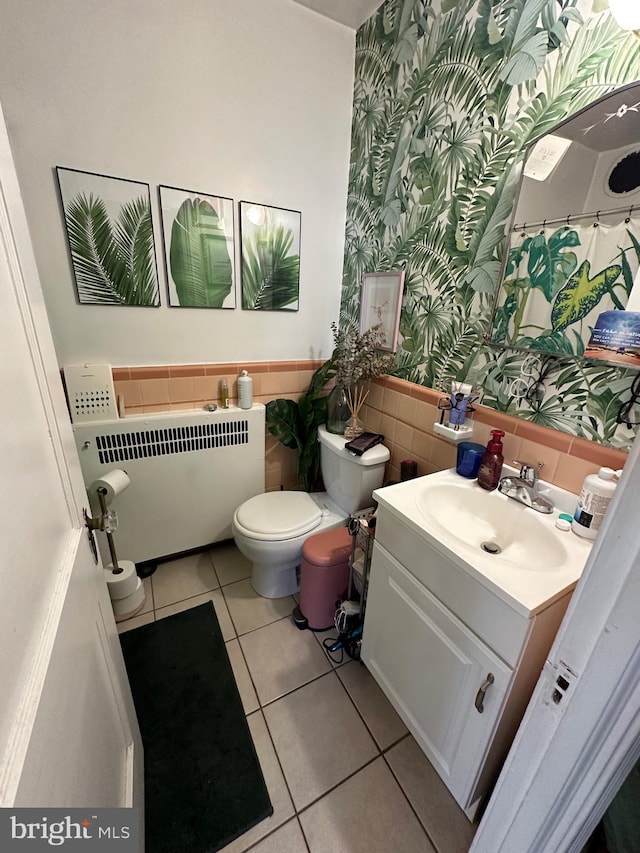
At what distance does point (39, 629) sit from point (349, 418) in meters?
1.41

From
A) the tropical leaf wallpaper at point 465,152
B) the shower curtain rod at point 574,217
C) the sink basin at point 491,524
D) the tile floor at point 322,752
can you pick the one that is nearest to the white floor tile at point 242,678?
the tile floor at point 322,752

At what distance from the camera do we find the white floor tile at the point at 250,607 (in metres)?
1.58

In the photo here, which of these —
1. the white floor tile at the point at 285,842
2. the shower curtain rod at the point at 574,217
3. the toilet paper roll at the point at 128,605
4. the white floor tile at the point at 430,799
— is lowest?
the white floor tile at the point at 285,842

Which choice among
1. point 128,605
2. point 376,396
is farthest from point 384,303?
point 128,605

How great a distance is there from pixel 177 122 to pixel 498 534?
6.45 feet

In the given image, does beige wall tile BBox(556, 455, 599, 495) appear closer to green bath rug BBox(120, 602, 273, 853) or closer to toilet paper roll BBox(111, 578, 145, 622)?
green bath rug BBox(120, 602, 273, 853)

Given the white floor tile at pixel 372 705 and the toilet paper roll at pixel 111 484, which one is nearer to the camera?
the white floor tile at pixel 372 705

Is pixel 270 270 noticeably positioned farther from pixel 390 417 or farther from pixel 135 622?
pixel 135 622

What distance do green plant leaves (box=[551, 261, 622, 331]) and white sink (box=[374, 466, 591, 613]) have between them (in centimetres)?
50

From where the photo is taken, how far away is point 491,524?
111cm

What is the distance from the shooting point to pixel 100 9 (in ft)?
3.92

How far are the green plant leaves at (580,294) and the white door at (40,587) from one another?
129 cm

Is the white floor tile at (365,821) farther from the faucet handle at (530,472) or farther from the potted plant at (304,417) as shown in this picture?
the potted plant at (304,417)

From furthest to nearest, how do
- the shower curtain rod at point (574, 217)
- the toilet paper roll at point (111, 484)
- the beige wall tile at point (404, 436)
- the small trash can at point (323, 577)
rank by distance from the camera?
the beige wall tile at point (404, 436), the small trash can at point (323, 577), the toilet paper roll at point (111, 484), the shower curtain rod at point (574, 217)
